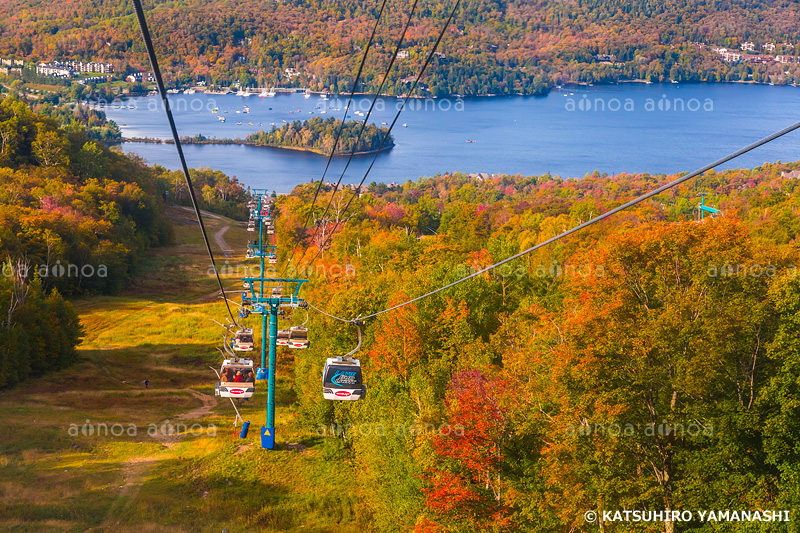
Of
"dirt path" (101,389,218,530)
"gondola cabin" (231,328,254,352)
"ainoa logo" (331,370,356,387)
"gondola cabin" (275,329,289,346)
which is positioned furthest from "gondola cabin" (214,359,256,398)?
"dirt path" (101,389,218,530)

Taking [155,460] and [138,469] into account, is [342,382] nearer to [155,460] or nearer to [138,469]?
[138,469]

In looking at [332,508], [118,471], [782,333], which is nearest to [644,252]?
[782,333]

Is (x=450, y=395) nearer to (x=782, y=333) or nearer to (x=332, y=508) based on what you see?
(x=332, y=508)

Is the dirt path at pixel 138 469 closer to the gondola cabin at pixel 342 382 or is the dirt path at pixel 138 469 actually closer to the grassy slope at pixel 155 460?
the grassy slope at pixel 155 460

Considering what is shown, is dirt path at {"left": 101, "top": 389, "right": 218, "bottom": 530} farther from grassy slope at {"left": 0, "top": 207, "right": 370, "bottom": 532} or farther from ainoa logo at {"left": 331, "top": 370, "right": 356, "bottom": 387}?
ainoa logo at {"left": 331, "top": 370, "right": 356, "bottom": 387}

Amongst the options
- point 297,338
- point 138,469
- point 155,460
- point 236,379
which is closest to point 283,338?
point 297,338

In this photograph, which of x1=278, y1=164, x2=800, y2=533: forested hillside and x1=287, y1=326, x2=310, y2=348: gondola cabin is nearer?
x1=278, y1=164, x2=800, y2=533: forested hillside

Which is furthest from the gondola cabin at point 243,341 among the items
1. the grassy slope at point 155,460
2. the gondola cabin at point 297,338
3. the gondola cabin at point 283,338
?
the grassy slope at point 155,460
